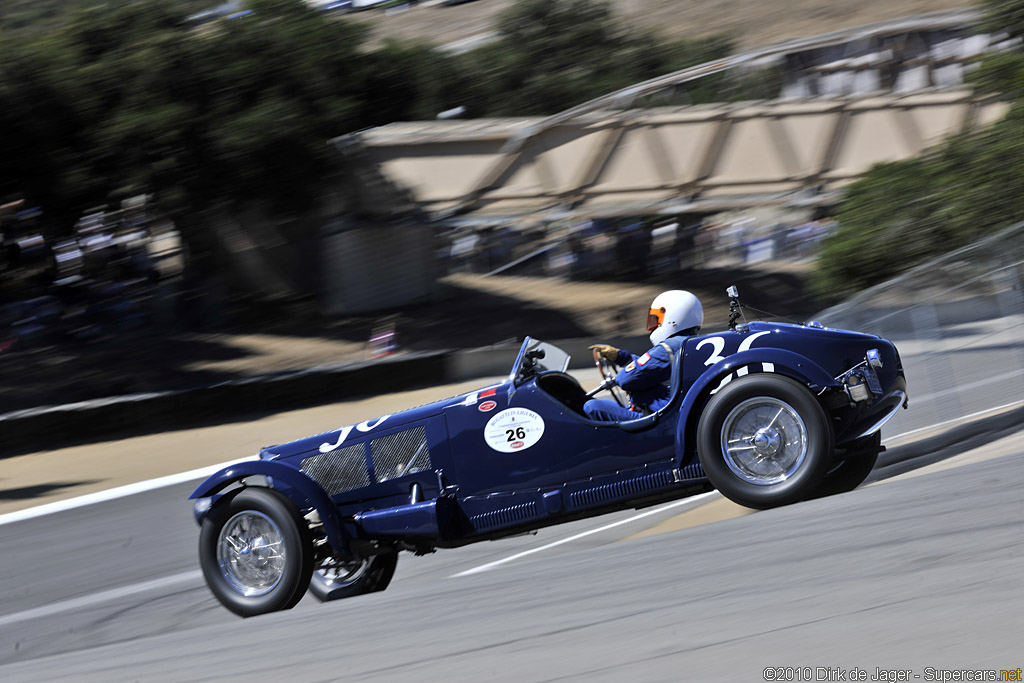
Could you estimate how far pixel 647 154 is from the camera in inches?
1307

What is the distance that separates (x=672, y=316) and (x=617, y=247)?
2920cm

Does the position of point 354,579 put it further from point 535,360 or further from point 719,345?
point 719,345

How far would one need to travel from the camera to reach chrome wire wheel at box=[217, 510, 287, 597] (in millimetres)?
6340

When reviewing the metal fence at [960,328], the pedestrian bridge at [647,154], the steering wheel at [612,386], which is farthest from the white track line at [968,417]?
the pedestrian bridge at [647,154]

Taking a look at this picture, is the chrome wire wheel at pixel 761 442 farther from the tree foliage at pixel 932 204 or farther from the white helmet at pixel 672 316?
the tree foliage at pixel 932 204

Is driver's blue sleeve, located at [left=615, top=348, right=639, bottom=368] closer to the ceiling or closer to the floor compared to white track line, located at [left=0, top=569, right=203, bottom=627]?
closer to the ceiling

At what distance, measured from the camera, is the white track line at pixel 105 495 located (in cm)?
1291

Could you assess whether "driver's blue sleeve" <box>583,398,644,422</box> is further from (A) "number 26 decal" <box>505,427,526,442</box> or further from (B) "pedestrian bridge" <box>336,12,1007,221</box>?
(B) "pedestrian bridge" <box>336,12,1007,221</box>

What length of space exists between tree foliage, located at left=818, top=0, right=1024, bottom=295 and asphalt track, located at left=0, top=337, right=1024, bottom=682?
55.0 feet

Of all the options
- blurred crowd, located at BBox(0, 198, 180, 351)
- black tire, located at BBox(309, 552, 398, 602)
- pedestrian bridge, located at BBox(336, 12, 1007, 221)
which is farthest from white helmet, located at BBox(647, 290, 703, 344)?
pedestrian bridge, located at BBox(336, 12, 1007, 221)

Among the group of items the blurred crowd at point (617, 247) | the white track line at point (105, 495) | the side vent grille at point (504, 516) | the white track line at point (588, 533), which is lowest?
the blurred crowd at point (617, 247)

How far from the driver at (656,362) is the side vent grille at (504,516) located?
2.14 feet

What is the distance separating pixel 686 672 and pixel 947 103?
31.4m

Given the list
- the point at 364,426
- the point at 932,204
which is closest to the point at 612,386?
the point at 364,426
